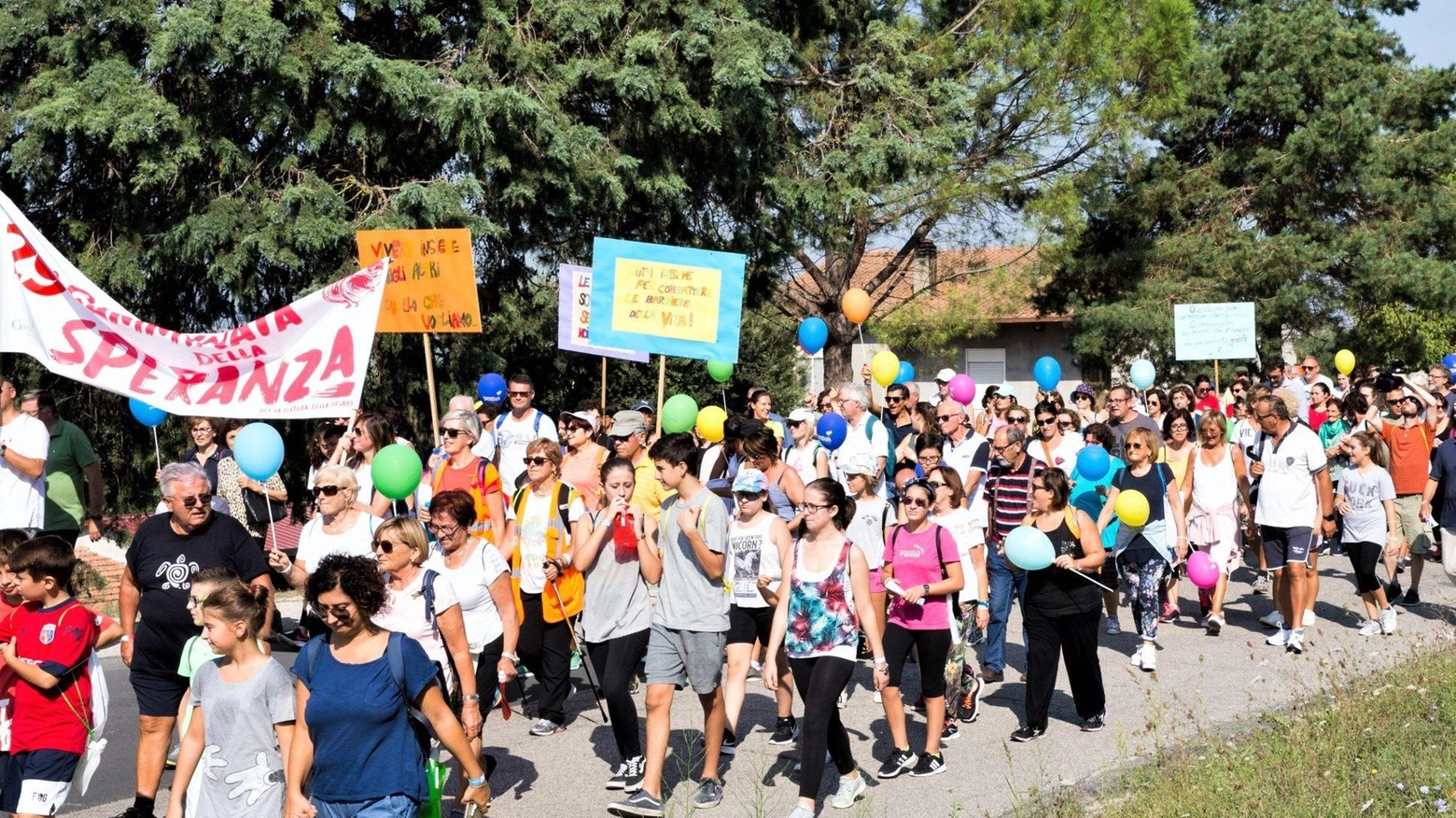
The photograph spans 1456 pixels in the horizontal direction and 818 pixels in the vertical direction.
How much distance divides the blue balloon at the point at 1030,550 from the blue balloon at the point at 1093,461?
265 cm

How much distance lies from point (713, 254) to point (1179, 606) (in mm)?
5170

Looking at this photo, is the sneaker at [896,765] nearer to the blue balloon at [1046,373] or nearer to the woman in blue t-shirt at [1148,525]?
the woman in blue t-shirt at [1148,525]

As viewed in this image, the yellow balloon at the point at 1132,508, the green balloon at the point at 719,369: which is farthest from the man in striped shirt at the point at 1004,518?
the green balloon at the point at 719,369

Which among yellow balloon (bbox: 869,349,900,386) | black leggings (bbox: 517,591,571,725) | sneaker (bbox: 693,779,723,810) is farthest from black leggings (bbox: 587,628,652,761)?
yellow balloon (bbox: 869,349,900,386)

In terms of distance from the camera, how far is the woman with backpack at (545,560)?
7.98 metres

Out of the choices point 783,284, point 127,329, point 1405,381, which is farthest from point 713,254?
point 783,284

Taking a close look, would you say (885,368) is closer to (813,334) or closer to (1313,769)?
(813,334)

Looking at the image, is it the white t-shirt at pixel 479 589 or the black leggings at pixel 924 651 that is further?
the black leggings at pixel 924 651

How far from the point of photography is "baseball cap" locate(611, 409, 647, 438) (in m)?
7.73

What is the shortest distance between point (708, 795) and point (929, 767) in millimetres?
1234

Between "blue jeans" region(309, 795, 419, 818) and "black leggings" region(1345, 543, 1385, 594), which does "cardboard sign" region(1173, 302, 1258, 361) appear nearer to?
"black leggings" region(1345, 543, 1385, 594)

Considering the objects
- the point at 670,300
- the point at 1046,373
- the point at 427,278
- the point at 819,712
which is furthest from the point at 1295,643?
the point at 427,278

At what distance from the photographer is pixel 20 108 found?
14539 mm

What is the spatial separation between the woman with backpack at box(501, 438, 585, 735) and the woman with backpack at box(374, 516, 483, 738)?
196 centimetres
